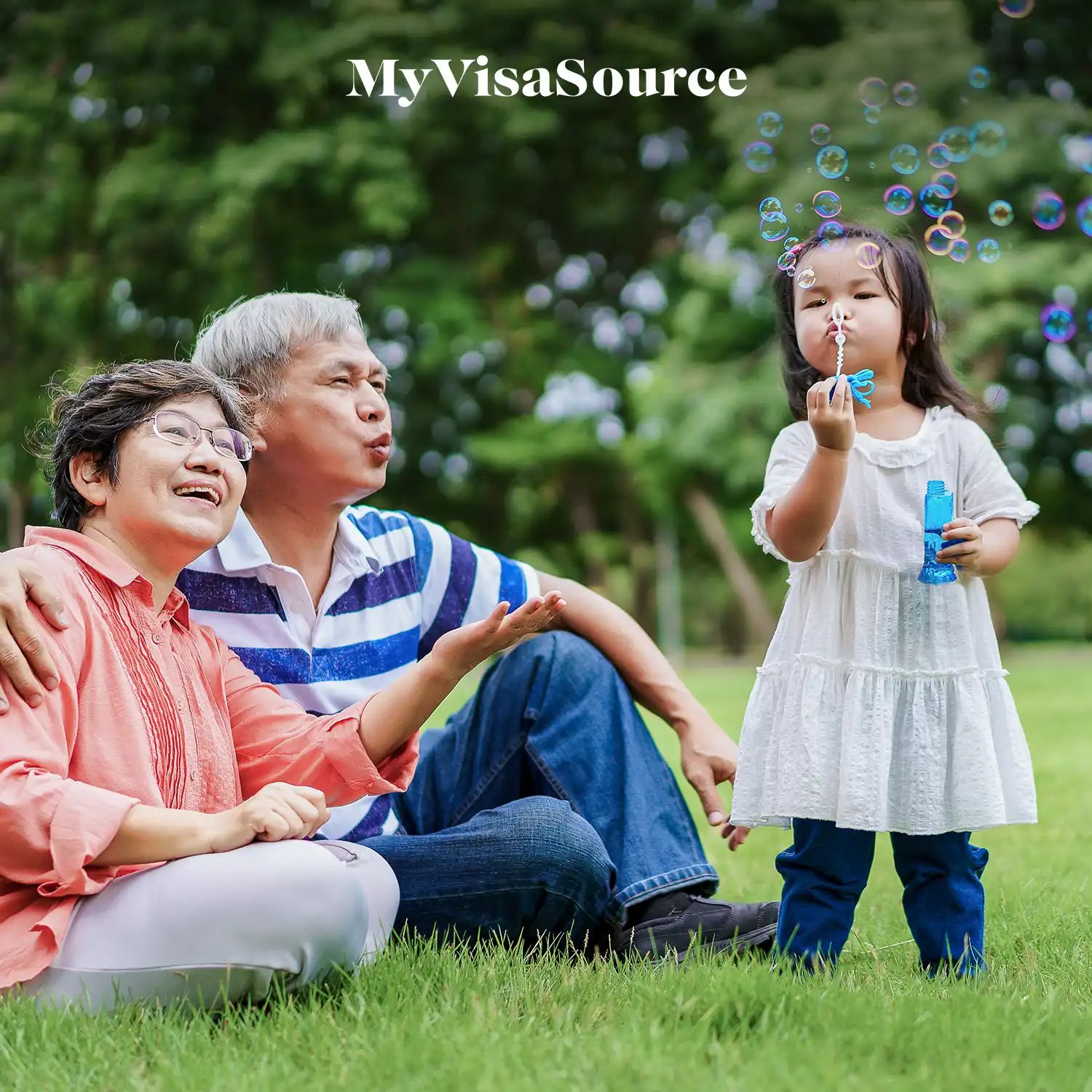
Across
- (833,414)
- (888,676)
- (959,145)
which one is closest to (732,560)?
(959,145)

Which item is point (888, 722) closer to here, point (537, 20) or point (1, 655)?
point (1, 655)

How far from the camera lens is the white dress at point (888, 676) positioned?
2.65 meters

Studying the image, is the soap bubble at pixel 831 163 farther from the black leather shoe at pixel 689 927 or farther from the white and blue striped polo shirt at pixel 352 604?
the black leather shoe at pixel 689 927

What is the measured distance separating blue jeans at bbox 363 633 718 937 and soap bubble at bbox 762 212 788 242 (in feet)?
3.27

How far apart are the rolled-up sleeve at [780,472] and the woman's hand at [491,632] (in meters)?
0.56

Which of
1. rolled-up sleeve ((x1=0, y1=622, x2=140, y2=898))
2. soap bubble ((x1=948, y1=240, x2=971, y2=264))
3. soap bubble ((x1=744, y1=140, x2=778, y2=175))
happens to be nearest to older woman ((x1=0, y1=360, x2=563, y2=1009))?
rolled-up sleeve ((x1=0, y1=622, x2=140, y2=898))

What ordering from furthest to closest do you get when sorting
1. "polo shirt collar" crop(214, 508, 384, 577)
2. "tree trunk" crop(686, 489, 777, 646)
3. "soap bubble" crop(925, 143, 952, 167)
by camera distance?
"tree trunk" crop(686, 489, 777, 646) → "soap bubble" crop(925, 143, 952, 167) → "polo shirt collar" crop(214, 508, 384, 577)

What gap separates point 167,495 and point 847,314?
1.33 meters

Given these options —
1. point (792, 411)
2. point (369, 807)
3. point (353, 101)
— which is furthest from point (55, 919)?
point (353, 101)

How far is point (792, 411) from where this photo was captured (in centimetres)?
308

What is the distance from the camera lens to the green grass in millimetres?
1860

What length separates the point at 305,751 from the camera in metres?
2.55

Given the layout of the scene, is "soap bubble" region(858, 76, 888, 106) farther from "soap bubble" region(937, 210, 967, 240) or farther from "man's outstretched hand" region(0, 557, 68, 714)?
"man's outstretched hand" region(0, 557, 68, 714)

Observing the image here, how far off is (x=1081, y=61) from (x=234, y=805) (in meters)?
15.8
